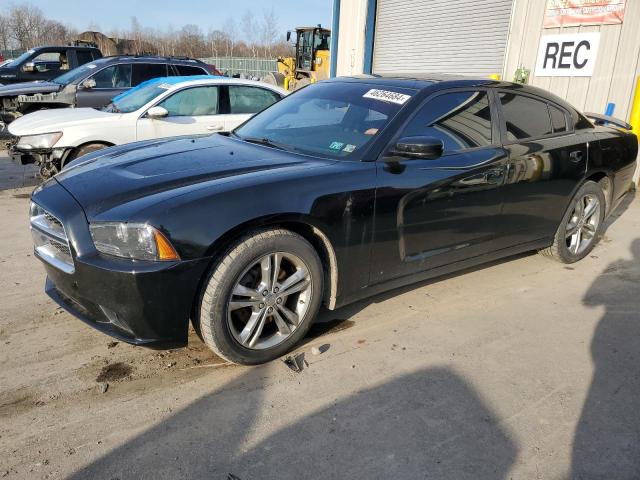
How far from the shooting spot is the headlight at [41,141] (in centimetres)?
624

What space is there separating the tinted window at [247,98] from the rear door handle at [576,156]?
4022 mm

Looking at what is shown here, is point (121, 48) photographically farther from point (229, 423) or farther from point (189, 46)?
point (229, 423)

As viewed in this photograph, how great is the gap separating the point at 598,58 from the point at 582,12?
815 mm

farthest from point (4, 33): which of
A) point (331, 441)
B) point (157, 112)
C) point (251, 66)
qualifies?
point (331, 441)

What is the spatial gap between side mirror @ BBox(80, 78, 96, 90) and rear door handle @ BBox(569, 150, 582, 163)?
8189 mm

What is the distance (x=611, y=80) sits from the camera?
8133mm

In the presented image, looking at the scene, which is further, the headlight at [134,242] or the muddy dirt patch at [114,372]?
the muddy dirt patch at [114,372]

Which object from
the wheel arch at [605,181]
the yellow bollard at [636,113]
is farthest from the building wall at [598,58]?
the wheel arch at [605,181]

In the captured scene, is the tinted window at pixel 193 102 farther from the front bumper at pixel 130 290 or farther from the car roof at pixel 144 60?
the front bumper at pixel 130 290

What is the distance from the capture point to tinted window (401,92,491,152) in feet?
11.2

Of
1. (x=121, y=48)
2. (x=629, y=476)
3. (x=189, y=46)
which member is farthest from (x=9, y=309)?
(x=189, y=46)

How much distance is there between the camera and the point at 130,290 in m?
2.45

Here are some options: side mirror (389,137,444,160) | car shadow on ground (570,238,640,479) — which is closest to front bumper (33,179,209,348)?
side mirror (389,137,444,160)

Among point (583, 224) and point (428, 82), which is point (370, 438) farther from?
point (583, 224)
